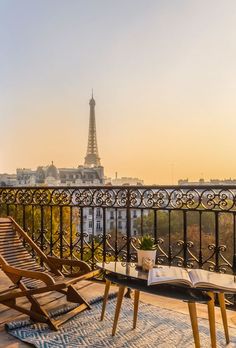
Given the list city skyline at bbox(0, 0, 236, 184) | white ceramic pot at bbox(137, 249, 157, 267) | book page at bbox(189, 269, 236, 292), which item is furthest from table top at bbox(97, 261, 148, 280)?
city skyline at bbox(0, 0, 236, 184)

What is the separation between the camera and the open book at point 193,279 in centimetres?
202

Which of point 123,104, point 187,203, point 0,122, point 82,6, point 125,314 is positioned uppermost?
point 82,6

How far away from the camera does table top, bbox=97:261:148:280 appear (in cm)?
231

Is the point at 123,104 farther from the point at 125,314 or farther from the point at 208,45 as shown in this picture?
the point at 125,314

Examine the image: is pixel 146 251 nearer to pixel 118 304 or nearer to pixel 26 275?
pixel 118 304

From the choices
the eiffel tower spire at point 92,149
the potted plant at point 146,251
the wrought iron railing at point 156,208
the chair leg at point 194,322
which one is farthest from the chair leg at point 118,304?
the eiffel tower spire at point 92,149

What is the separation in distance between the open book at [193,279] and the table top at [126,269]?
0.07 m

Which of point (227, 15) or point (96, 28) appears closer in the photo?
point (227, 15)

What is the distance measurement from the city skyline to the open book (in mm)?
3274

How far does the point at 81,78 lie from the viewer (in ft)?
31.3

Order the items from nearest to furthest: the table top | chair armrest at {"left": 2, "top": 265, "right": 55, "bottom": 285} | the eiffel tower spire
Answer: the table top
chair armrest at {"left": 2, "top": 265, "right": 55, "bottom": 285}
the eiffel tower spire

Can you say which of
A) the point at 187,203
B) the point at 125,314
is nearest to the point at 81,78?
the point at 187,203

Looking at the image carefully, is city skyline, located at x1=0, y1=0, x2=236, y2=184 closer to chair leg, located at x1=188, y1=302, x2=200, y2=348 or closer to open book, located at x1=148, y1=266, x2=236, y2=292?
open book, located at x1=148, y1=266, x2=236, y2=292

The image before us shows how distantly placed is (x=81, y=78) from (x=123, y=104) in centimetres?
188
